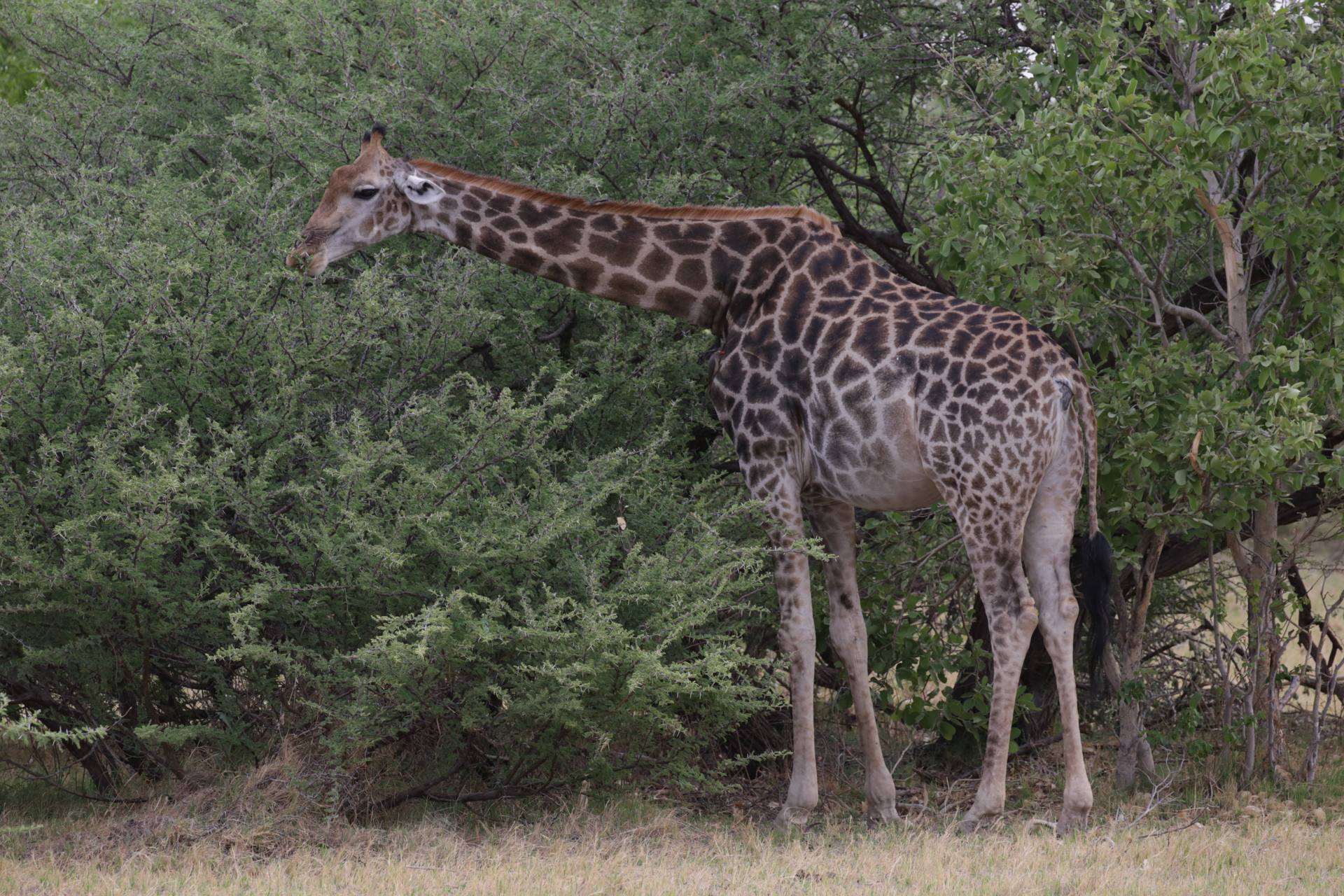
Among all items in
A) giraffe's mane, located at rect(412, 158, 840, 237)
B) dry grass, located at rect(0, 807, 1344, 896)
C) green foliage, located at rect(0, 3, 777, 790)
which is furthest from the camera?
giraffe's mane, located at rect(412, 158, 840, 237)

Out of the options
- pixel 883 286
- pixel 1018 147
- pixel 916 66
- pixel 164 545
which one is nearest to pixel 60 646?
pixel 164 545

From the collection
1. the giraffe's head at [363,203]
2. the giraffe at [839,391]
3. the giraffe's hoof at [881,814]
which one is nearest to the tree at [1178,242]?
the giraffe at [839,391]

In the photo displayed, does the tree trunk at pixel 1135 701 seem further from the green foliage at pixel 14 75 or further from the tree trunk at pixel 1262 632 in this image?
the green foliage at pixel 14 75

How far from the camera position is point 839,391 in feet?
19.8

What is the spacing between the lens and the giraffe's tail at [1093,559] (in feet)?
19.5

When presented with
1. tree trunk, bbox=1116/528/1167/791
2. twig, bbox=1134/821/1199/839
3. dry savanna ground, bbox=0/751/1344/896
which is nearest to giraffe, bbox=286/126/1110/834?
twig, bbox=1134/821/1199/839

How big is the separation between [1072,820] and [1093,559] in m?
1.27

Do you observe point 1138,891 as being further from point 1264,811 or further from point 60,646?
point 60,646

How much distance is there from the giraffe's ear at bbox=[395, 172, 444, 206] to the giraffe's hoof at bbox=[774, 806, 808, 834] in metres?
3.53

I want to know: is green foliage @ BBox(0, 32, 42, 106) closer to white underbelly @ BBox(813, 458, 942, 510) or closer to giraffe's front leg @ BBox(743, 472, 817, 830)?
giraffe's front leg @ BBox(743, 472, 817, 830)

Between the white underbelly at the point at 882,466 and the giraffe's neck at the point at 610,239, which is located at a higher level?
the giraffe's neck at the point at 610,239

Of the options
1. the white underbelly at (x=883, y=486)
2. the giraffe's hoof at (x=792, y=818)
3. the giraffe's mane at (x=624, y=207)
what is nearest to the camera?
the white underbelly at (x=883, y=486)

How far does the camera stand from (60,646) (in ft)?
20.1

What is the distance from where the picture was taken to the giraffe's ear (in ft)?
21.1
